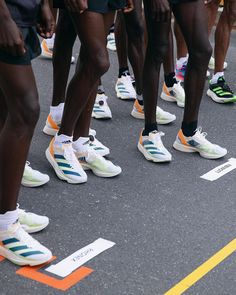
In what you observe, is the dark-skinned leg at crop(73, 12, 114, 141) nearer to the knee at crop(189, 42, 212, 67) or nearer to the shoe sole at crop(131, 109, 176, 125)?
the knee at crop(189, 42, 212, 67)

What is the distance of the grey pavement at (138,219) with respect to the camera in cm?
380

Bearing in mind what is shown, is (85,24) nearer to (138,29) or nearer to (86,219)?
(86,219)

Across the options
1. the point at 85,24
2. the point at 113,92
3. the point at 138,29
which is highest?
the point at 85,24

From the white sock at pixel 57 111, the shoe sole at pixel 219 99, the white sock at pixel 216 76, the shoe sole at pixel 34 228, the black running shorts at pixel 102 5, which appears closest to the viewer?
the shoe sole at pixel 34 228

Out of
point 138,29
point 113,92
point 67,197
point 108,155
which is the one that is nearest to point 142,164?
point 108,155

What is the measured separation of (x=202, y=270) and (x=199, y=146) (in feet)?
5.43

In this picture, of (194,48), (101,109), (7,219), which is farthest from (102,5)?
(101,109)

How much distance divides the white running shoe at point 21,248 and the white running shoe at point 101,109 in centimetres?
Answer: 229

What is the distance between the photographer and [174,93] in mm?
6605

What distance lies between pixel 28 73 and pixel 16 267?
94 centimetres

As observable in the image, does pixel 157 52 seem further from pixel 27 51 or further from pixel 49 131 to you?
pixel 27 51

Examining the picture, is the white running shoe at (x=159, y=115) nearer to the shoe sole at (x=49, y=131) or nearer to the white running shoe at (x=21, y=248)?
the shoe sole at (x=49, y=131)

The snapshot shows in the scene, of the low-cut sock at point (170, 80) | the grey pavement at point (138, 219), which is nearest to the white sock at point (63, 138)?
the grey pavement at point (138, 219)

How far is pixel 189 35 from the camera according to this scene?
5121 mm
